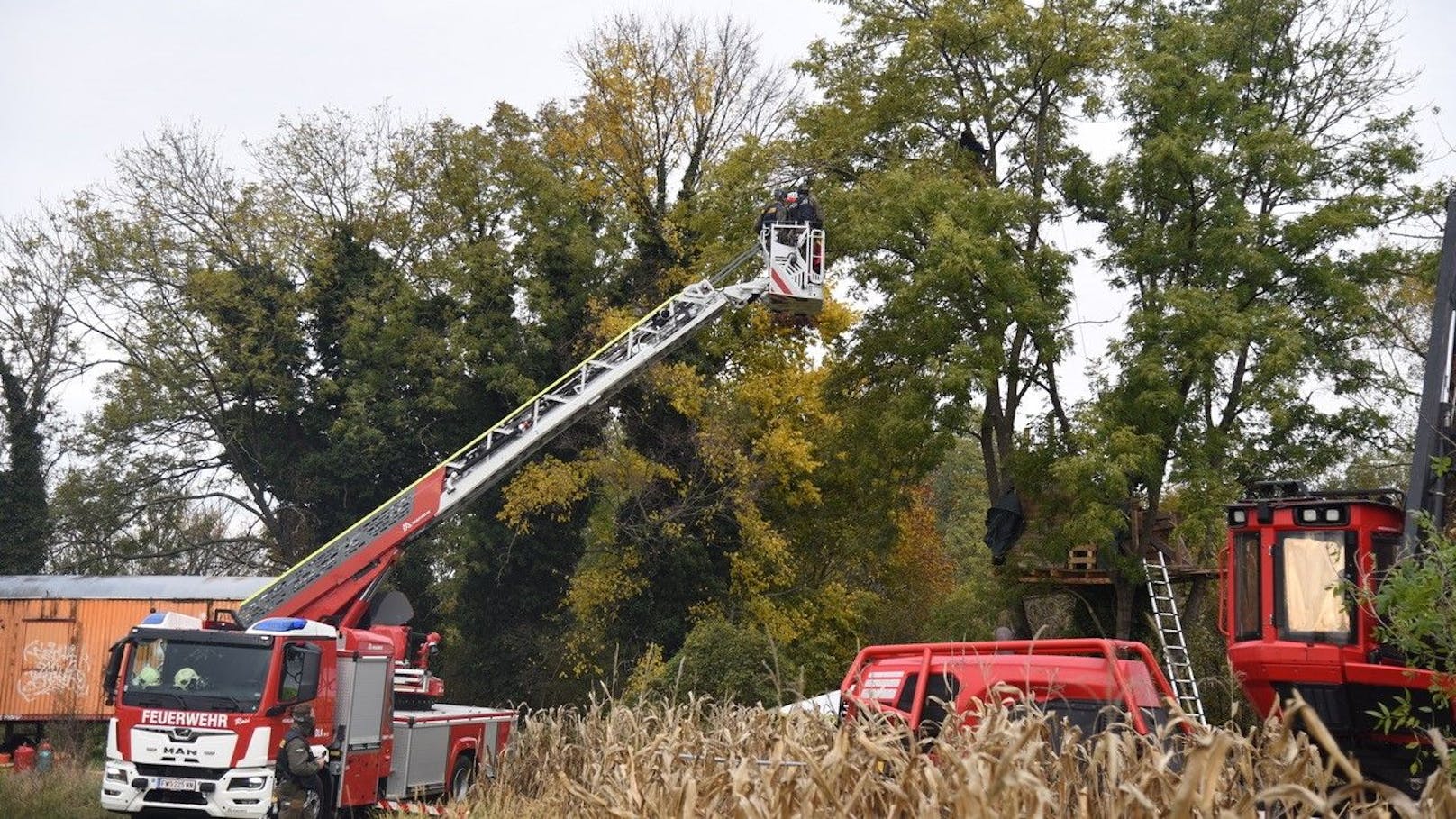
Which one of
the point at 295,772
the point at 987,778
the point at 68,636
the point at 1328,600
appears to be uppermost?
the point at 1328,600

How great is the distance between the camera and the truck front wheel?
19.7 metres

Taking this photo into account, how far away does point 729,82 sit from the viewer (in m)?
37.3

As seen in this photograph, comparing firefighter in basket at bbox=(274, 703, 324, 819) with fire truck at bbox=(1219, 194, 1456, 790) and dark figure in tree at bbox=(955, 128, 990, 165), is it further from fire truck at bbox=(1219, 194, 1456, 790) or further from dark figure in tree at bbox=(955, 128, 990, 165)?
dark figure in tree at bbox=(955, 128, 990, 165)

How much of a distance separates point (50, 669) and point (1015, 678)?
75.3 feet

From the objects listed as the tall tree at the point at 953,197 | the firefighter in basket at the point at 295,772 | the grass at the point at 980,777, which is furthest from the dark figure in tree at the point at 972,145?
the grass at the point at 980,777

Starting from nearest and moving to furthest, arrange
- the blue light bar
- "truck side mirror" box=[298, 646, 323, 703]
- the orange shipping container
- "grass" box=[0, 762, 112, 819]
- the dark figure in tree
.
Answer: "truck side mirror" box=[298, 646, 323, 703], the blue light bar, "grass" box=[0, 762, 112, 819], the orange shipping container, the dark figure in tree

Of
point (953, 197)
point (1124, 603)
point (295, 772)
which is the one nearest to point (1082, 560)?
point (1124, 603)

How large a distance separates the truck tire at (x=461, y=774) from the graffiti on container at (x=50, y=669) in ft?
37.4

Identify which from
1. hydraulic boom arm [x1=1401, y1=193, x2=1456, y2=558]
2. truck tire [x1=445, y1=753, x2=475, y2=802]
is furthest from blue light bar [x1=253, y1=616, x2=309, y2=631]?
hydraulic boom arm [x1=1401, y1=193, x2=1456, y2=558]

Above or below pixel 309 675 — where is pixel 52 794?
below

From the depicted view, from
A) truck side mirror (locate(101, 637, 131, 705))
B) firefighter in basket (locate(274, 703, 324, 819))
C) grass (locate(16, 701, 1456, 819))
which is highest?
grass (locate(16, 701, 1456, 819))

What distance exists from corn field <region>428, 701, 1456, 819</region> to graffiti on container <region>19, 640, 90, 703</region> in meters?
22.9

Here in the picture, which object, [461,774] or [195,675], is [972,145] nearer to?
[461,774]

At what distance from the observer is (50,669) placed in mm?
27953
